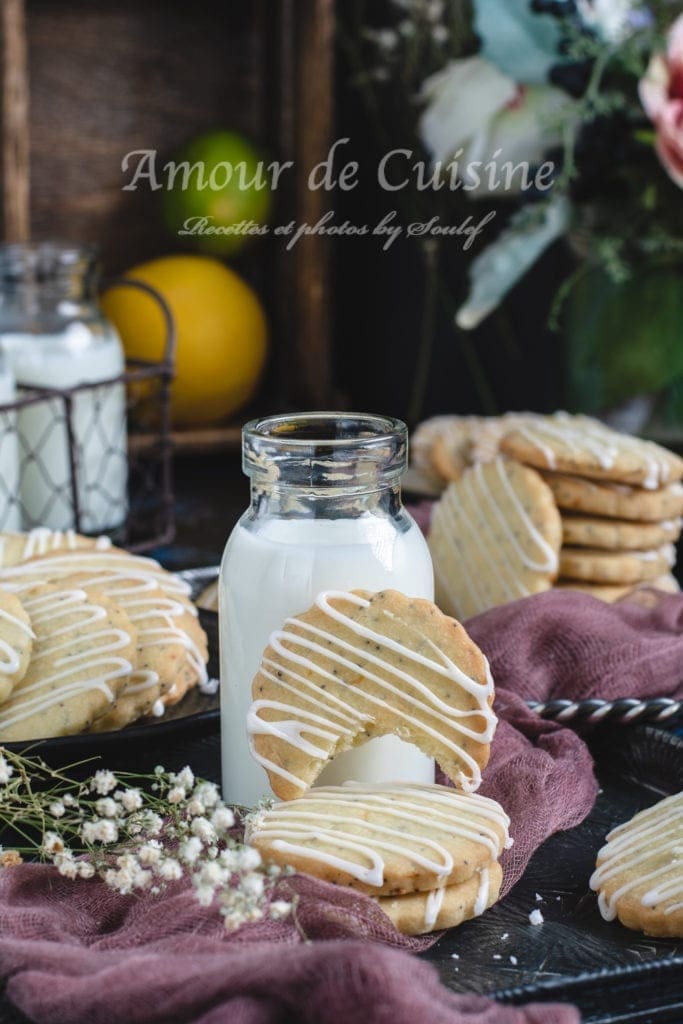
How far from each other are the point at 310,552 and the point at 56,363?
766 mm

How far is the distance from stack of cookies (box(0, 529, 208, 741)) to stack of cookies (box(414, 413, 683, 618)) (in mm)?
303

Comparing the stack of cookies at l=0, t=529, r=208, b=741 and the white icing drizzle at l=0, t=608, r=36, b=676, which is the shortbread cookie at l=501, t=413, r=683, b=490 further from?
the white icing drizzle at l=0, t=608, r=36, b=676

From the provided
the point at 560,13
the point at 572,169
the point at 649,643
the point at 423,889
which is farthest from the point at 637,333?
the point at 423,889

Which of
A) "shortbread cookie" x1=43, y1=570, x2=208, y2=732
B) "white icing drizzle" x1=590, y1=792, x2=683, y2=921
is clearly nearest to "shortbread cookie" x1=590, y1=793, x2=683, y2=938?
"white icing drizzle" x1=590, y1=792, x2=683, y2=921

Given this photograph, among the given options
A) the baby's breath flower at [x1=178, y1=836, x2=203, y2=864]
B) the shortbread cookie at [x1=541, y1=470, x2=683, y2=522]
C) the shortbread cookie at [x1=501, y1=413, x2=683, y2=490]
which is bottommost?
the baby's breath flower at [x1=178, y1=836, x2=203, y2=864]

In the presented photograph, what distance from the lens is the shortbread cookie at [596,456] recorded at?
121 centimetres

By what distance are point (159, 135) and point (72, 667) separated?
4.60 ft

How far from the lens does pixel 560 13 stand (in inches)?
60.2

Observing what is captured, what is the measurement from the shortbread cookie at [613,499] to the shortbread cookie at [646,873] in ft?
1.36

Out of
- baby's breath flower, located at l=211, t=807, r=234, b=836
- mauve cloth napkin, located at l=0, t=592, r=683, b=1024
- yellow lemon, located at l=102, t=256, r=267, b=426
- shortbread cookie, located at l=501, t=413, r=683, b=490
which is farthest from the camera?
yellow lemon, located at l=102, t=256, r=267, b=426

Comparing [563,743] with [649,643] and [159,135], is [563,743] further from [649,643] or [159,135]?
[159,135]

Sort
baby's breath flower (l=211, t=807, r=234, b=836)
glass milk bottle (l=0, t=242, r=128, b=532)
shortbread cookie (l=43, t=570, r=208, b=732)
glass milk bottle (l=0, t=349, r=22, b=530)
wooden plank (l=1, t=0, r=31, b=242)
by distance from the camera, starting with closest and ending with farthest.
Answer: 1. baby's breath flower (l=211, t=807, r=234, b=836)
2. shortbread cookie (l=43, t=570, r=208, b=732)
3. glass milk bottle (l=0, t=349, r=22, b=530)
4. glass milk bottle (l=0, t=242, r=128, b=532)
5. wooden plank (l=1, t=0, r=31, b=242)

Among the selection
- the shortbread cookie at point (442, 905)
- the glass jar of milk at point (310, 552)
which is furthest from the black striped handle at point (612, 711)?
the shortbread cookie at point (442, 905)

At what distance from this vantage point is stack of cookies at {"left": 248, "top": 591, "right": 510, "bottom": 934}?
0.76 metres
